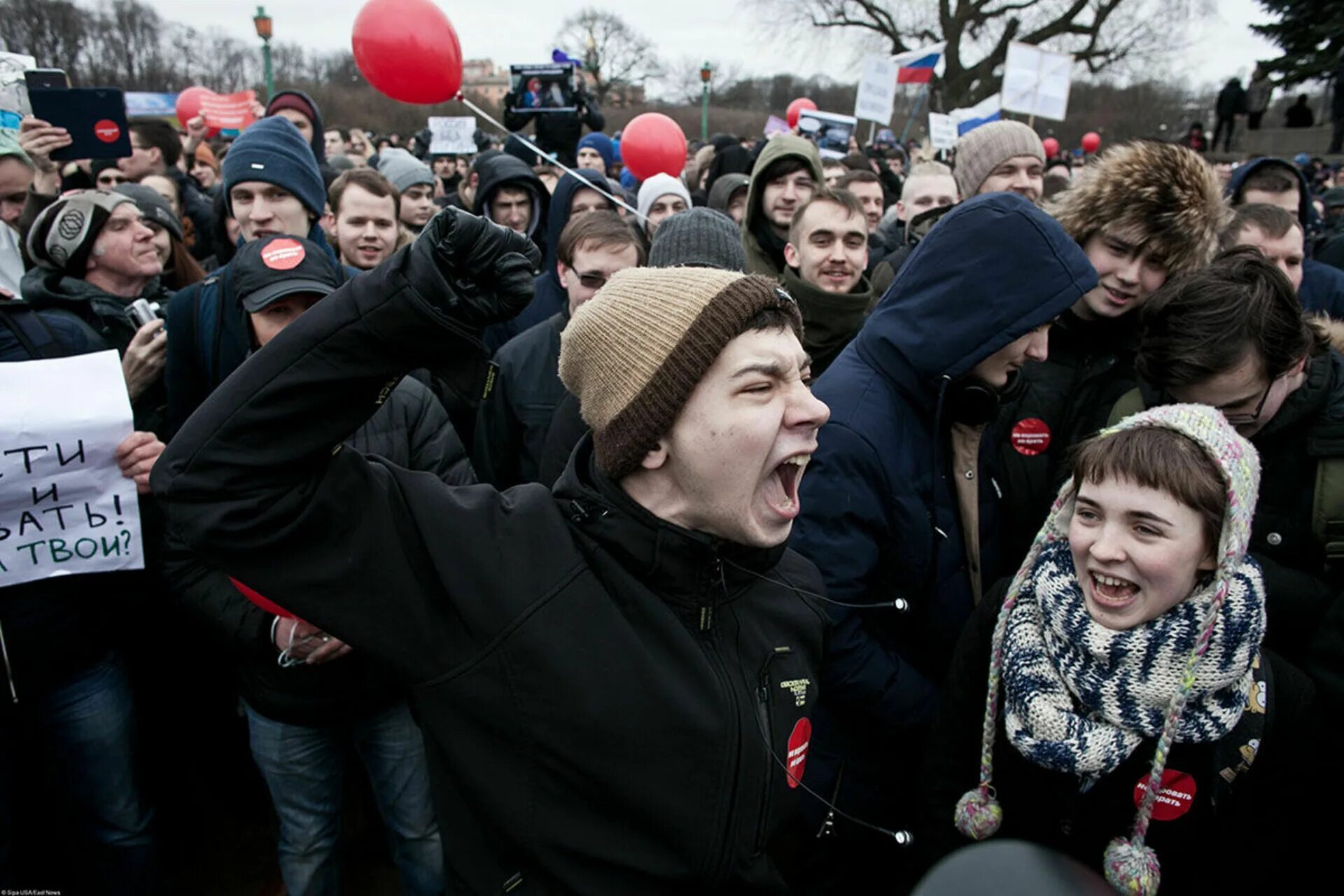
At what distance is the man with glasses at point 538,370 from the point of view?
3.07 m

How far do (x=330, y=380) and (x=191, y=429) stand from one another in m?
0.21

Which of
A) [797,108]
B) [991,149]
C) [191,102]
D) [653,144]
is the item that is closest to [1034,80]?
[797,108]

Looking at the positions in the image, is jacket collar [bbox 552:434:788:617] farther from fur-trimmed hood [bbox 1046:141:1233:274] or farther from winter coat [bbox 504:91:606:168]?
winter coat [bbox 504:91:606:168]

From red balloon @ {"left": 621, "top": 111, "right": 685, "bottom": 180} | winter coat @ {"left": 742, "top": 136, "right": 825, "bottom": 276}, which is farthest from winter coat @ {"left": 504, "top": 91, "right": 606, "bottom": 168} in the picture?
winter coat @ {"left": 742, "top": 136, "right": 825, "bottom": 276}

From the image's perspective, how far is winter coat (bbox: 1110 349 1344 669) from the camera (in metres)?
2.10

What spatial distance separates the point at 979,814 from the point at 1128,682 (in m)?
0.45

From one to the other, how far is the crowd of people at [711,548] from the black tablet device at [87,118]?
0.35 meters

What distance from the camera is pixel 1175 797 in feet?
5.83

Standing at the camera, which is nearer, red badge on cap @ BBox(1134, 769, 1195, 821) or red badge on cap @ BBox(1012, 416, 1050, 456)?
red badge on cap @ BBox(1134, 769, 1195, 821)

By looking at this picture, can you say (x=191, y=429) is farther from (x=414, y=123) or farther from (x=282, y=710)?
(x=414, y=123)

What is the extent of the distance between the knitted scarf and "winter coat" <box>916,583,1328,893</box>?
9 centimetres

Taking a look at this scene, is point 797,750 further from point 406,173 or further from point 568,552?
point 406,173

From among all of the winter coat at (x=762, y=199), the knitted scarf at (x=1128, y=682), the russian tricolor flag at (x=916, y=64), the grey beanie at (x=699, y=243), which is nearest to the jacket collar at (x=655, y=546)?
the knitted scarf at (x=1128, y=682)

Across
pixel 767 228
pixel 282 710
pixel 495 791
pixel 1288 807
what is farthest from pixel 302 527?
pixel 767 228
